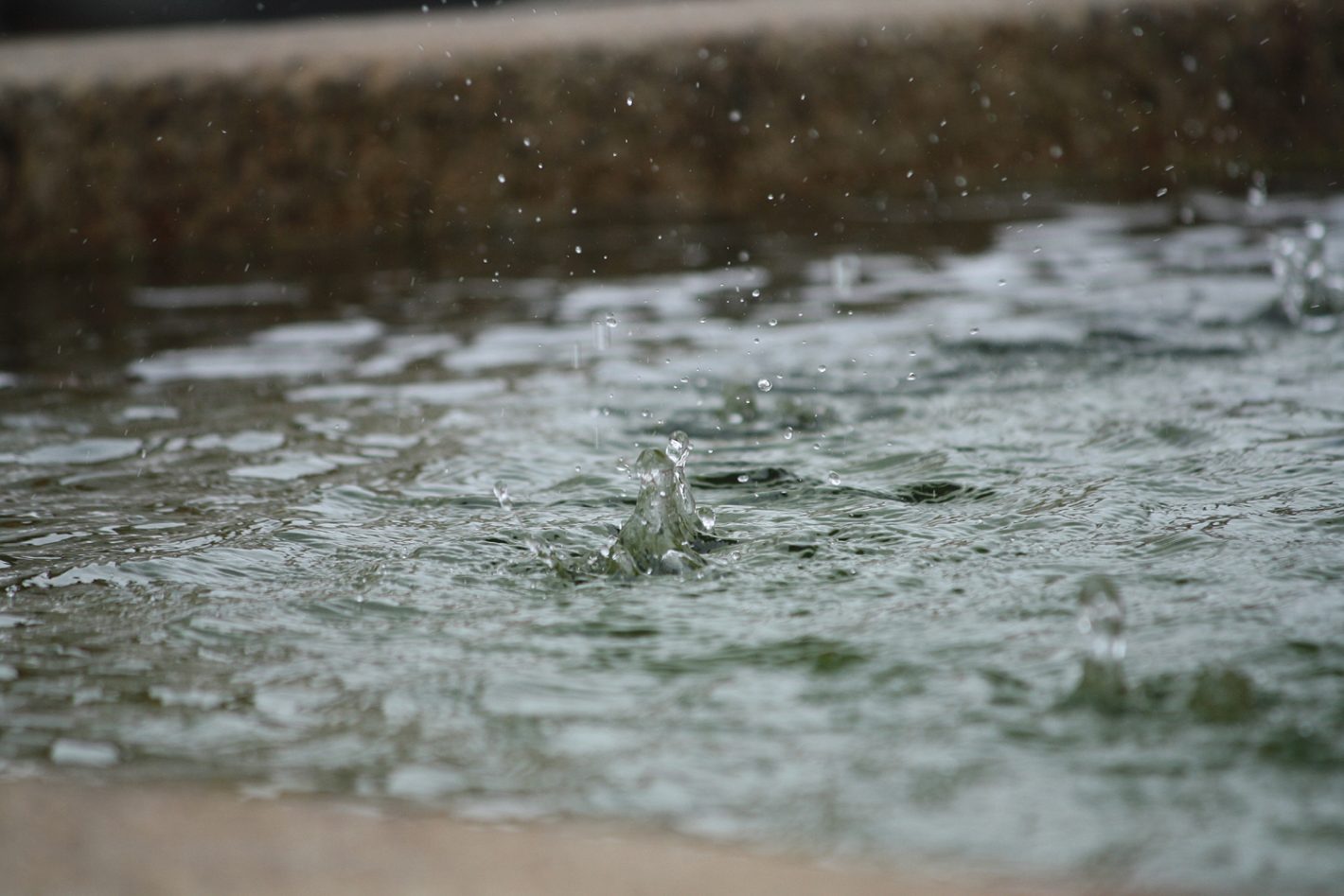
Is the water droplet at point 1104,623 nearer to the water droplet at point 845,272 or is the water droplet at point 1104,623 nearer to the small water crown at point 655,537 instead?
the small water crown at point 655,537

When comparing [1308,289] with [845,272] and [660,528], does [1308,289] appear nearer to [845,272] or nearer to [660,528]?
[845,272]

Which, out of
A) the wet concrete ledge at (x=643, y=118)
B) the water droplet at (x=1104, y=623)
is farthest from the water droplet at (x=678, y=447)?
the wet concrete ledge at (x=643, y=118)

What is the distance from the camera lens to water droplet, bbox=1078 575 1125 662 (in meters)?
2.10

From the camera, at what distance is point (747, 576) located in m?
2.65

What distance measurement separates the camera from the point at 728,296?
5.76m

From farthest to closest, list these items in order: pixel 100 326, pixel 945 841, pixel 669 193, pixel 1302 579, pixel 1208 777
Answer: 1. pixel 669 193
2. pixel 100 326
3. pixel 1302 579
4. pixel 1208 777
5. pixel 945 841

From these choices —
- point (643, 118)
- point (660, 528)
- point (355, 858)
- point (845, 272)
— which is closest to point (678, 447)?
point (660, 528)

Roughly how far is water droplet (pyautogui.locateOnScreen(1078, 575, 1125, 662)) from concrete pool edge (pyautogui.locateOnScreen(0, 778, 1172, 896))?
1.92 feet

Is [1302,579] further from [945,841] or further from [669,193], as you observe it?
[669,193]

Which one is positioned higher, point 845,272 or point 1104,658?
point 845,272

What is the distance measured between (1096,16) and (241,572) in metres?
7.26

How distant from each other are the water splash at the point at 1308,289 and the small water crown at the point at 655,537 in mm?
2467

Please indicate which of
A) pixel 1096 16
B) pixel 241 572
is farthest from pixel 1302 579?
pixel 1096 16

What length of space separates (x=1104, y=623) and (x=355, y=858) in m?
1.07
